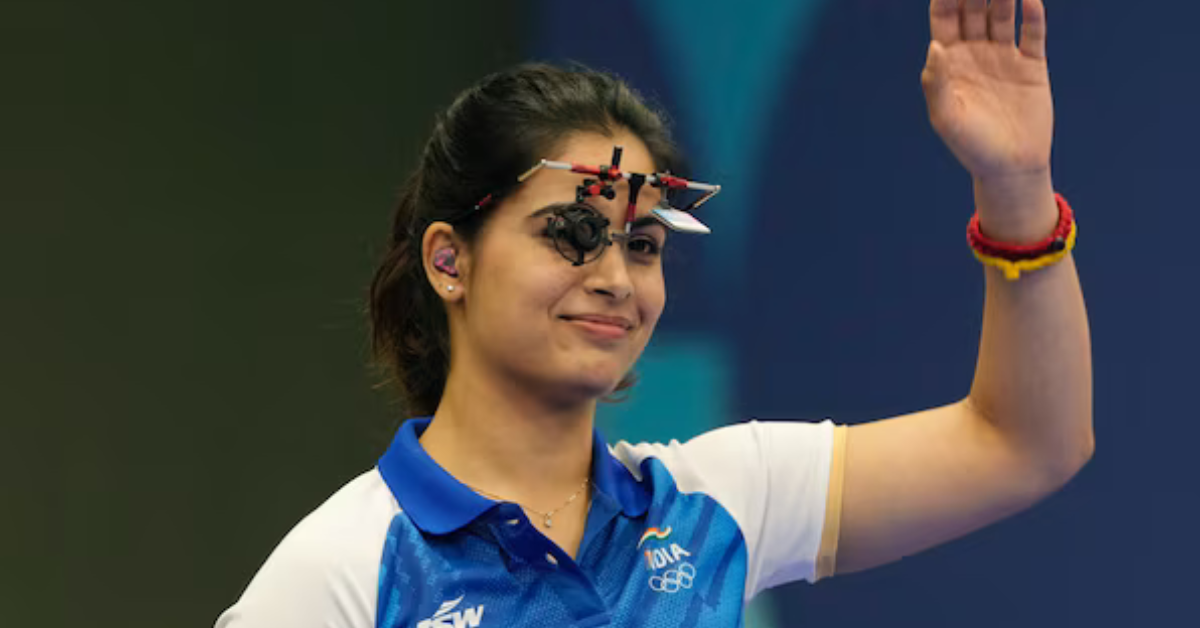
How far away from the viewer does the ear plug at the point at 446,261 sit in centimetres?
177

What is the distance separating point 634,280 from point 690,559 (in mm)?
356

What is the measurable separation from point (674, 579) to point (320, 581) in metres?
0.43

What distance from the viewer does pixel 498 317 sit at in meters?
1.67

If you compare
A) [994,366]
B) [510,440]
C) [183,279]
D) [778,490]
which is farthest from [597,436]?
[183,279]

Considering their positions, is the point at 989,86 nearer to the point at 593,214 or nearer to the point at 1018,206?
the point at 1018,206

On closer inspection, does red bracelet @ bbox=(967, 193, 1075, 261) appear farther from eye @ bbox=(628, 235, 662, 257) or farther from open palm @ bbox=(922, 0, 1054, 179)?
eye @ bbox=(628, 235, 662, 257)

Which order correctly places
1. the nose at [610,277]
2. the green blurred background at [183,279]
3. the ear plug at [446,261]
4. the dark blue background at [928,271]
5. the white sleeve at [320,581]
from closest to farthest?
the white sleeve at [320,581] → the nose at [610,277] → the ear plug at [446,261] → the dark blue background at [928,271] → the green blurred background at [183,279]

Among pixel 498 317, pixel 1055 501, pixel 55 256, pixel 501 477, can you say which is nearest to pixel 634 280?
pixel 498 317

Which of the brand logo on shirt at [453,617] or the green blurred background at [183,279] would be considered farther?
the green blurred background at [183,279]

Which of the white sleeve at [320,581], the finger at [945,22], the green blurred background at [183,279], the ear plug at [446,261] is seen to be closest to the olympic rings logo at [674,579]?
the white sleeve at [320,581]

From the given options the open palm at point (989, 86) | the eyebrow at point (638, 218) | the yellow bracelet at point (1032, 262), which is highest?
the open palm at point (989, 86)

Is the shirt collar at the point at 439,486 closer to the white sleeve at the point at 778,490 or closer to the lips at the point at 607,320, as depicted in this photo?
the white sleeve at the point at 778,490

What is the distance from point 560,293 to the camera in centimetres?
165

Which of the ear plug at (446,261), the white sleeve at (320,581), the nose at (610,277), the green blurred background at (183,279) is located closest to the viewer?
the white sleeve at (320,581)
